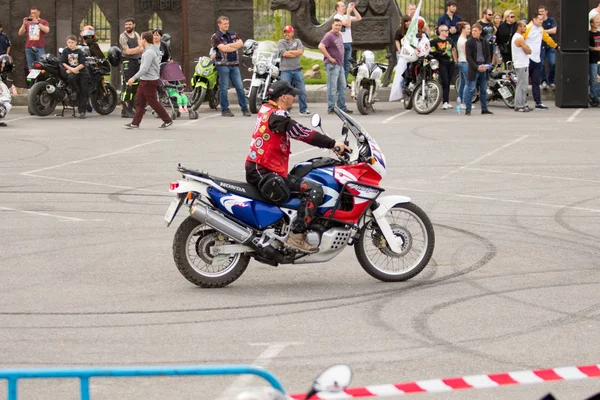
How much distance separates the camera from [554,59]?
26438 millimetres

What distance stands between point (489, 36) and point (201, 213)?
17321mm

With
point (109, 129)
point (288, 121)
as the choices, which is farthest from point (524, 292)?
point (109, 129)

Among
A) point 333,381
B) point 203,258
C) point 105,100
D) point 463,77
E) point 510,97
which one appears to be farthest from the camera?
point 510,97

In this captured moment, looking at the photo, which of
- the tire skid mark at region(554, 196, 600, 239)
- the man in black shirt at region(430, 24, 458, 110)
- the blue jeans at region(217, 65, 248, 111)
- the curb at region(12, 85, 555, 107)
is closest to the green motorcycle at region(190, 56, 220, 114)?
the blue jeans at region(217, 65, 248, 111)

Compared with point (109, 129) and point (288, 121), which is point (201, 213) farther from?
point (109, 129)

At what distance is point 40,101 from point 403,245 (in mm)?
15265

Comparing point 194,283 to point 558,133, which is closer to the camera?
point 194,283

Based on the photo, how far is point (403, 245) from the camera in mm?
9586

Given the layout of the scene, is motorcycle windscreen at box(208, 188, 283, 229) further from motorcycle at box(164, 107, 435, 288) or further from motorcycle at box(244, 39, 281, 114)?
motorcycle at box(244, 39, 281, 114)

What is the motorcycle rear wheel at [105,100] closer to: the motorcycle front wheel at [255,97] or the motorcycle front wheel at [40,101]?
the motorcycle front wheel at [40,101]

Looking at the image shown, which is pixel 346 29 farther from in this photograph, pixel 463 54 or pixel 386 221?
pixel 386 221

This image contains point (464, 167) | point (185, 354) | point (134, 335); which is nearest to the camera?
point (185, 354)

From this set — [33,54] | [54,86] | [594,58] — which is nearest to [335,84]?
[54,86]

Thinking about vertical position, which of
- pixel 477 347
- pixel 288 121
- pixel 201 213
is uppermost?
pixel 288 121
